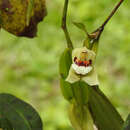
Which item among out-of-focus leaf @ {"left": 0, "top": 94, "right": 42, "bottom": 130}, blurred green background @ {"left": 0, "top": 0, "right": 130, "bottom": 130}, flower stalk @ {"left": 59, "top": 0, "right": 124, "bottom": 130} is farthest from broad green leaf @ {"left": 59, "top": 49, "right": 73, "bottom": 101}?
blurred green background @ {"left": 0, "top": 0, "right": 130, "bottom": 130}

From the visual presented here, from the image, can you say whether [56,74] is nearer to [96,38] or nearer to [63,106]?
[63,106]

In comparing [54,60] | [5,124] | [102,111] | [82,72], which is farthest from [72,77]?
[54,60]

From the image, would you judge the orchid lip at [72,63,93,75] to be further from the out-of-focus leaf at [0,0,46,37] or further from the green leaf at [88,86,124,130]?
the out-of-focus leaf at [0,0,46,37]

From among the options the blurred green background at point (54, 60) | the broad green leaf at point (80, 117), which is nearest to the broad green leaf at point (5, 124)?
the broad green leaf at point (80, 117)

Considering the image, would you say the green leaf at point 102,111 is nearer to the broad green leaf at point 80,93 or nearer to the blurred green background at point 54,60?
the broad green leaf at point 80,93

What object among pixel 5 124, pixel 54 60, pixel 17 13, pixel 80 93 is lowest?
pixel 54 60

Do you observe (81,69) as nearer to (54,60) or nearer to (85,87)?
(85,87)
